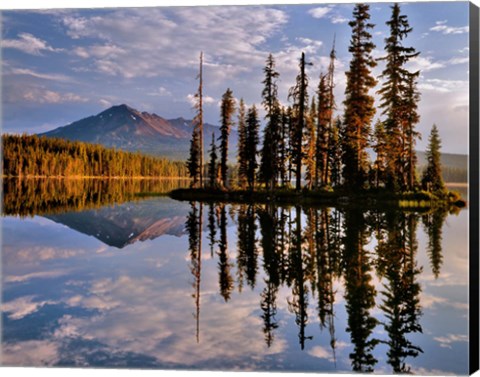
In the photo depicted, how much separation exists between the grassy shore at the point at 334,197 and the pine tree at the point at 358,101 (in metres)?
0.61

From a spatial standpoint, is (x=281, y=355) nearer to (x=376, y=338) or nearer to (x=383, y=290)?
(x=376, y=338)

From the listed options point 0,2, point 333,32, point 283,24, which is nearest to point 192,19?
point 283,24

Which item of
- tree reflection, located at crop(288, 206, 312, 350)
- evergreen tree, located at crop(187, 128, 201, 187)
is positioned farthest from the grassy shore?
tree reflection, located at crop(288, 206, 312, 350)

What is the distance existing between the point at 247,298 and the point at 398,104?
654cm

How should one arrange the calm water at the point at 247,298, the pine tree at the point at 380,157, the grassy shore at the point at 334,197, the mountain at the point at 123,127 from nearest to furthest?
the calm water at the point at 247,298, the grassy shore at the point at 334,197, the pine tree at the point at 380,157, the mountain at the point at 123,127

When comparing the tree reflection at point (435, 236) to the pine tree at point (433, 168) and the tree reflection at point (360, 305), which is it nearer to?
Result: the pine tree at point (433, 168)

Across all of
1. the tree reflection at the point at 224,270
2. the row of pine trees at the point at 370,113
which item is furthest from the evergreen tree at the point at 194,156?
the tree reflection at the point at 224,270

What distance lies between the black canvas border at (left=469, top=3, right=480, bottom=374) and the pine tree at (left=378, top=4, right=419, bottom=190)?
1.47m

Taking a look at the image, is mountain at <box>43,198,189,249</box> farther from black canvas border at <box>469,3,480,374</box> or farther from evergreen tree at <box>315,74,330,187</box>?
black canvas border at <box>469,3,480,374</box>

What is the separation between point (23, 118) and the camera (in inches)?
557

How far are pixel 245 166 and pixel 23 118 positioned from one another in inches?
1023

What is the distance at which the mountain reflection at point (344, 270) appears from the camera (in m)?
8.91

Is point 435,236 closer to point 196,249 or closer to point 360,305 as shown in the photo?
point 360,305

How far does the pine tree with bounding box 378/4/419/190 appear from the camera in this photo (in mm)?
11320
